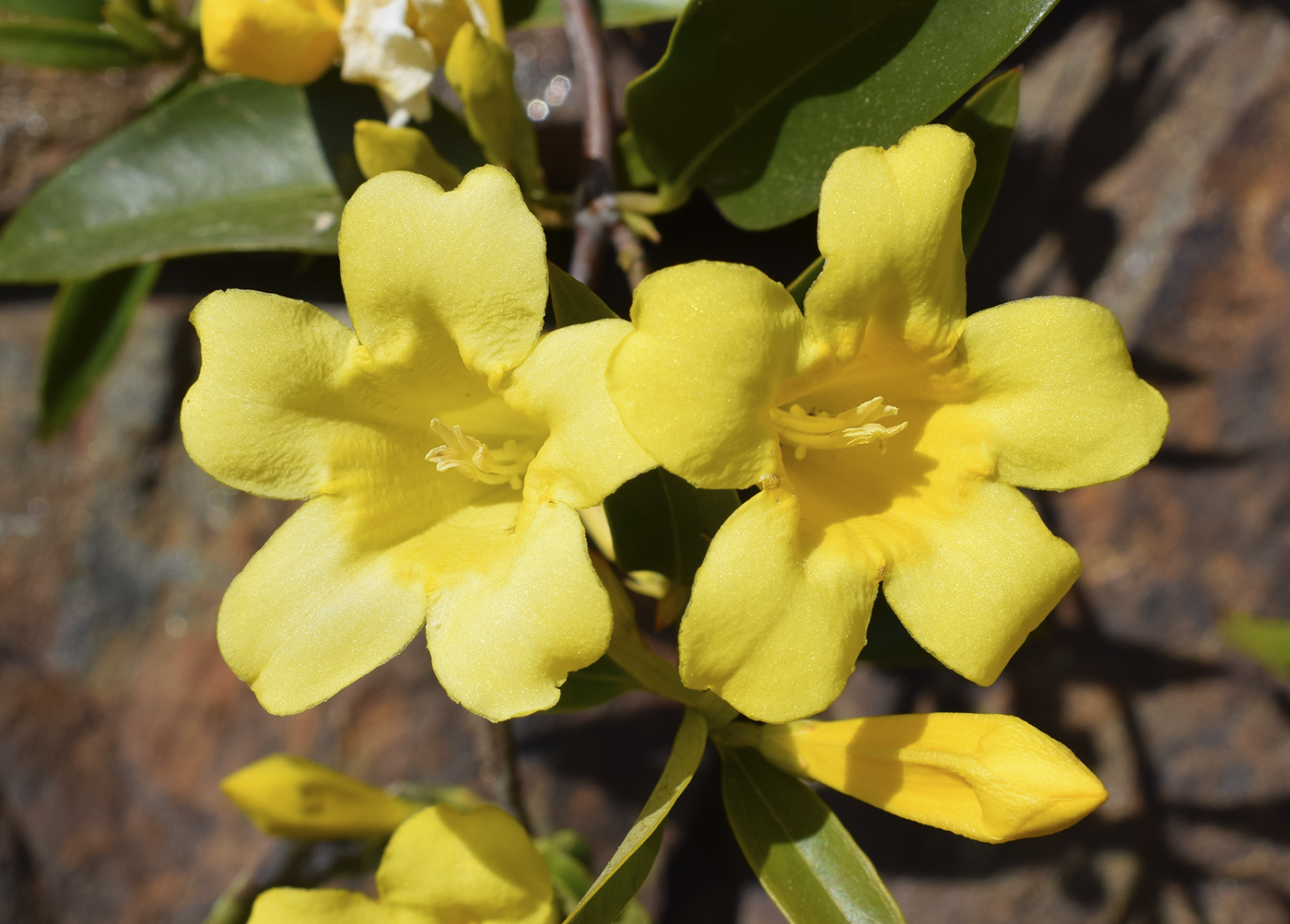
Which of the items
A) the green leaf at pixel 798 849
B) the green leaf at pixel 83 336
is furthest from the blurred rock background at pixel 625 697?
the green leaf at pixel 798 849

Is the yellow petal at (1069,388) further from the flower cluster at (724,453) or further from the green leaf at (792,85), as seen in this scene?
the green leaf at (792,85)

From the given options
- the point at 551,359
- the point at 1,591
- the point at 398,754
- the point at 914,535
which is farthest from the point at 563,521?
the point at 1,591

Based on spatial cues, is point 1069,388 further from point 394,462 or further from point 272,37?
point 272,37

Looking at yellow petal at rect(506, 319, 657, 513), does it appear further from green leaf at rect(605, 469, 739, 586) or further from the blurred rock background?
the blurred rock background

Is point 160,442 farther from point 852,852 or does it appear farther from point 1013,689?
point 1013,689

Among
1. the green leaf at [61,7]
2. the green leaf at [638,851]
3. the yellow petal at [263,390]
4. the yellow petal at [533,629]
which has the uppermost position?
the green leaf at [61,7]
